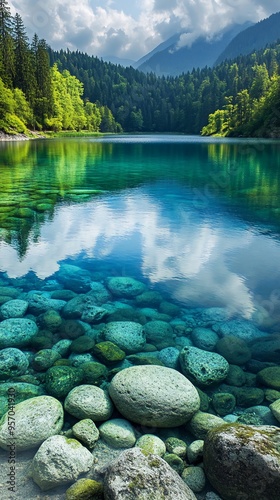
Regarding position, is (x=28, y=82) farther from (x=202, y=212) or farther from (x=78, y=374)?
(x=78, y=374)

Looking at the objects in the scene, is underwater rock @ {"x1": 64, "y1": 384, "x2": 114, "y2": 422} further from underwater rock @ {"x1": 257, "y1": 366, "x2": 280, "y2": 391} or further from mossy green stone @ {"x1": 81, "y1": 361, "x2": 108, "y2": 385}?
underwater rock @ {"x1": 257, "y1": 366, "x2": 280, "y2": 391}

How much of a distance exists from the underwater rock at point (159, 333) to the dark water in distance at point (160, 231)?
135 centimetres

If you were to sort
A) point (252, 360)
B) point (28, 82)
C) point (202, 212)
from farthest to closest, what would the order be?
point (28, 82) → point (202, 212) → point (252, 360)

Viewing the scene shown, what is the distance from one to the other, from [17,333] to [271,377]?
4852 millimetres

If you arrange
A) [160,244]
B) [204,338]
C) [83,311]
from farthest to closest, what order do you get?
1. [160,244]
2. [83,311]
3. [204,338]

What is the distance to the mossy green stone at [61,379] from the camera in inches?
225

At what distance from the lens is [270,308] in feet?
28.8

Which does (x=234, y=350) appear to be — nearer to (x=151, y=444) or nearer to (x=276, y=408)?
(x=276, y=408)

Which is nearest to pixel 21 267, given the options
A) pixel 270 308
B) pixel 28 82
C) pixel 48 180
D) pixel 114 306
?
pixel 114 306

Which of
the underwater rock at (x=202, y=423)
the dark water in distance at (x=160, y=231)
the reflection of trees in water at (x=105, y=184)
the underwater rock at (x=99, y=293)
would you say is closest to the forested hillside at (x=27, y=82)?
the reflection of trees in water at (x=105, y=184)

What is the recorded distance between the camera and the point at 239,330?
25.4 ft

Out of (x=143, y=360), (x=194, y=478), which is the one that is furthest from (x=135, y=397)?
(x=143, y=360)

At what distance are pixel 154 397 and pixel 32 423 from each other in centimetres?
170

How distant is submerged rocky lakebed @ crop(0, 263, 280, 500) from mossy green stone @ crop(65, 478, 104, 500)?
1cm
